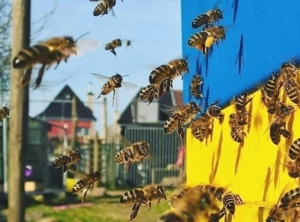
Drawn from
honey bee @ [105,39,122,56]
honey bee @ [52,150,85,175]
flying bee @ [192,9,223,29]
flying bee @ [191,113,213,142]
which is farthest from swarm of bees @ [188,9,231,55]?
honey bee @ [52,150,85,175]

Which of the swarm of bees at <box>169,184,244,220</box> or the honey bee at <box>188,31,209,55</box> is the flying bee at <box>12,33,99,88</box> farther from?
the swarm of bees at <box>169,184,244,220</box>

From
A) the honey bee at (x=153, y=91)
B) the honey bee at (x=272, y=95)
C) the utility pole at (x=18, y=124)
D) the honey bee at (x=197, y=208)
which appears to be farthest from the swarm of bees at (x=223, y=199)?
the utility pole at (x=18, y=124)

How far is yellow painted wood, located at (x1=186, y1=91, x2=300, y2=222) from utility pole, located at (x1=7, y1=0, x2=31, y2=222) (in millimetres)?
2447

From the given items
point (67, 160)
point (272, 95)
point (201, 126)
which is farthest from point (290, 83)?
point (67, 160)

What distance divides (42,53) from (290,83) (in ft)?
5.03

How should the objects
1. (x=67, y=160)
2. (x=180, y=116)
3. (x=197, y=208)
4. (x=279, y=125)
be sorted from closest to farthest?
(x=197, y=208), (x=279, y=125), (x=180, y=116), (x=67, y=160)

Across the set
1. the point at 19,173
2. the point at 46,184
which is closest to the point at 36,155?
the point at 46,184

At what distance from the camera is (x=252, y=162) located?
17.1ft

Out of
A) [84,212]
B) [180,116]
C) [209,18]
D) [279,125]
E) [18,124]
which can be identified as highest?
[209,18]

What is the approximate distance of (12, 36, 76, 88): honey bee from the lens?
431cm

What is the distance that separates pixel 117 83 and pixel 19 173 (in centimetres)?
299

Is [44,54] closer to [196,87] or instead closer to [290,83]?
[290,83]

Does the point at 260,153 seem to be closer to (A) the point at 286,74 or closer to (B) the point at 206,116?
(B) the point at 206,116

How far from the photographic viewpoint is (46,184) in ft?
68.1
